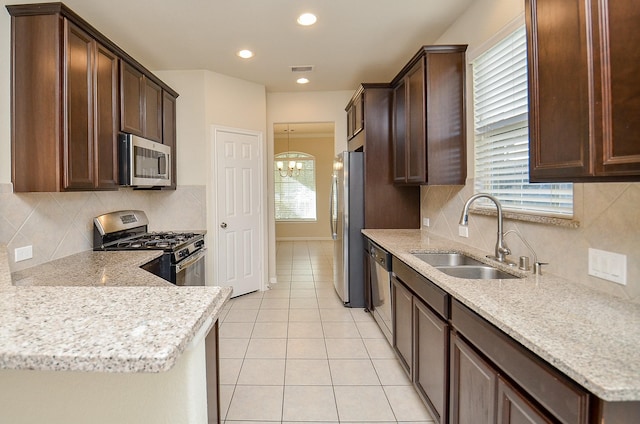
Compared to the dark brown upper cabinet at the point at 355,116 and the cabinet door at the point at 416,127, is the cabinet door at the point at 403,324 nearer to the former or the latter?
the cabinet door at the point at 416,127

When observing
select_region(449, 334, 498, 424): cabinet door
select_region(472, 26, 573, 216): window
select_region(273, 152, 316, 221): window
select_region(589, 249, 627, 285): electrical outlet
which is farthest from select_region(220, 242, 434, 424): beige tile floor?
select_region(273, 152, 316, 221): window

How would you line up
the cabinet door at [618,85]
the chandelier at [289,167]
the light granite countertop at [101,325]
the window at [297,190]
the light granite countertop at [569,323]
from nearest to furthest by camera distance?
the light granite countertop at [101,325], the light granite countertop at [569,323], the cabinet door at [618,85], the chandelier at [289,167], the window at [297,190]

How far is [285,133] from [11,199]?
278 inches

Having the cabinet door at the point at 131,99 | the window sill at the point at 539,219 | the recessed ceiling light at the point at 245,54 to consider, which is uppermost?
the recessed ceiling light at the point at 245,54

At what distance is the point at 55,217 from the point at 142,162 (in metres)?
0.79

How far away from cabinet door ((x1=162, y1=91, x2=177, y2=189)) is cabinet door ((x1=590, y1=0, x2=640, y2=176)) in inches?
143

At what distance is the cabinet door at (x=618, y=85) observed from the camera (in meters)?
0.97

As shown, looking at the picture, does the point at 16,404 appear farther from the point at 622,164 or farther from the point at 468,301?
the point at 622,164

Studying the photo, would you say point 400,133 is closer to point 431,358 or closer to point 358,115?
point 358,115

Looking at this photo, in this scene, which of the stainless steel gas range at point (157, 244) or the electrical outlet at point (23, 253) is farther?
the stainless steel gas range at point (157, 244)

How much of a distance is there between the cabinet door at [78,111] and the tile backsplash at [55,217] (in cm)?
32

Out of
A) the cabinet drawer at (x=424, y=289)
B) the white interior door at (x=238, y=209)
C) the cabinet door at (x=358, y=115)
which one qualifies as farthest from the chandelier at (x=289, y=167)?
the cabinet drawer at (x=424, y=289)

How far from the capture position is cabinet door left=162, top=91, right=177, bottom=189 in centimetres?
A: 372

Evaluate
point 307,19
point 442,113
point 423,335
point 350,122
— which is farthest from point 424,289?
point 350,122
